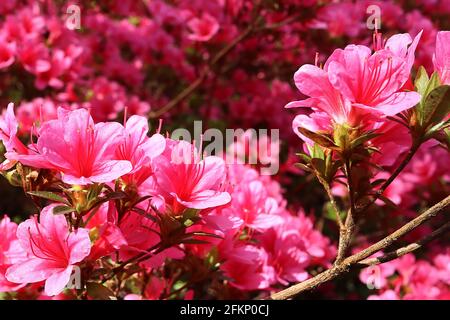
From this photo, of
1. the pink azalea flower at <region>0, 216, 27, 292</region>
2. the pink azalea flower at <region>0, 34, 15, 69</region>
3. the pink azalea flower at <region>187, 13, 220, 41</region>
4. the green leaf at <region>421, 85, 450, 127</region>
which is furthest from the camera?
Result: the pink azalea flower at <region>187, 13, 220, 41</region>

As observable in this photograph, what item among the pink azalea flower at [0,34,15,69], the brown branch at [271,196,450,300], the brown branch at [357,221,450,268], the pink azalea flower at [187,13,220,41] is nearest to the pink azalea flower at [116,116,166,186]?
the brown branch at [271,196,450,300]

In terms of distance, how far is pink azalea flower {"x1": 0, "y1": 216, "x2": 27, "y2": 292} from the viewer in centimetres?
141

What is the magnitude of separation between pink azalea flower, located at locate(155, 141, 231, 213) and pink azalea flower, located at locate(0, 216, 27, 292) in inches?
16.2

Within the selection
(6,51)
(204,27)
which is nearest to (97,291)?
(6,51)

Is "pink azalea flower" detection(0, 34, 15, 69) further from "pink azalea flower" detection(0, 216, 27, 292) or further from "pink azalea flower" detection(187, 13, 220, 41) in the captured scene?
"pink azalea flower" detection(0, 216, 27, 292)

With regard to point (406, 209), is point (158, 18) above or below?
above

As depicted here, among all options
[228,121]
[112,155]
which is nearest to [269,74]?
[228,121]

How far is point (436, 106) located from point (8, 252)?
3.53ft

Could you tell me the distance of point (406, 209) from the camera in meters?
2.89

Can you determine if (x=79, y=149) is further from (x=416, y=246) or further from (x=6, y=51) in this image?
(x=6, y=51)

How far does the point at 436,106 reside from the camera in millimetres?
1203
